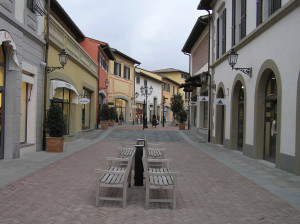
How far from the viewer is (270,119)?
383 inches

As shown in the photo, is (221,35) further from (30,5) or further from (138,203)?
(138,203)

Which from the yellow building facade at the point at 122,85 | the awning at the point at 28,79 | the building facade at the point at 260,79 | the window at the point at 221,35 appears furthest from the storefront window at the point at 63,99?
the yellow building facade at the point at 122,85

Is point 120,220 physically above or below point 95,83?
below

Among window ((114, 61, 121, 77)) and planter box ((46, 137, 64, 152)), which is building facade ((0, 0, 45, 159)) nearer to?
planter box ((46, 137, 64, 152))

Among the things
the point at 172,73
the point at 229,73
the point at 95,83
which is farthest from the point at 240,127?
the point at 172,73

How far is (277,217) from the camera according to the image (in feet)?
14.2

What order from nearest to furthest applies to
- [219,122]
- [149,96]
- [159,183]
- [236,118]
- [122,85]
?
[159,183] → [236,118] → [219,122] → [122,85] → [149,96]

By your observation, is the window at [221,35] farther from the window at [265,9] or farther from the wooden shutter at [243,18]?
the window at [265,9]

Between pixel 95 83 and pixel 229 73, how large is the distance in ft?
39.4

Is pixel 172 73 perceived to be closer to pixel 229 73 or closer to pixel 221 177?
pixel 229 73

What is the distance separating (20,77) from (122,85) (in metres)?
24.4

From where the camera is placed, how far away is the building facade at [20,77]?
8.59 metres

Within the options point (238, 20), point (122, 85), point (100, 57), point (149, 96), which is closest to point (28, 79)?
point (238, 20)

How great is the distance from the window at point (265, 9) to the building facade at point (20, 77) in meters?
7.29
